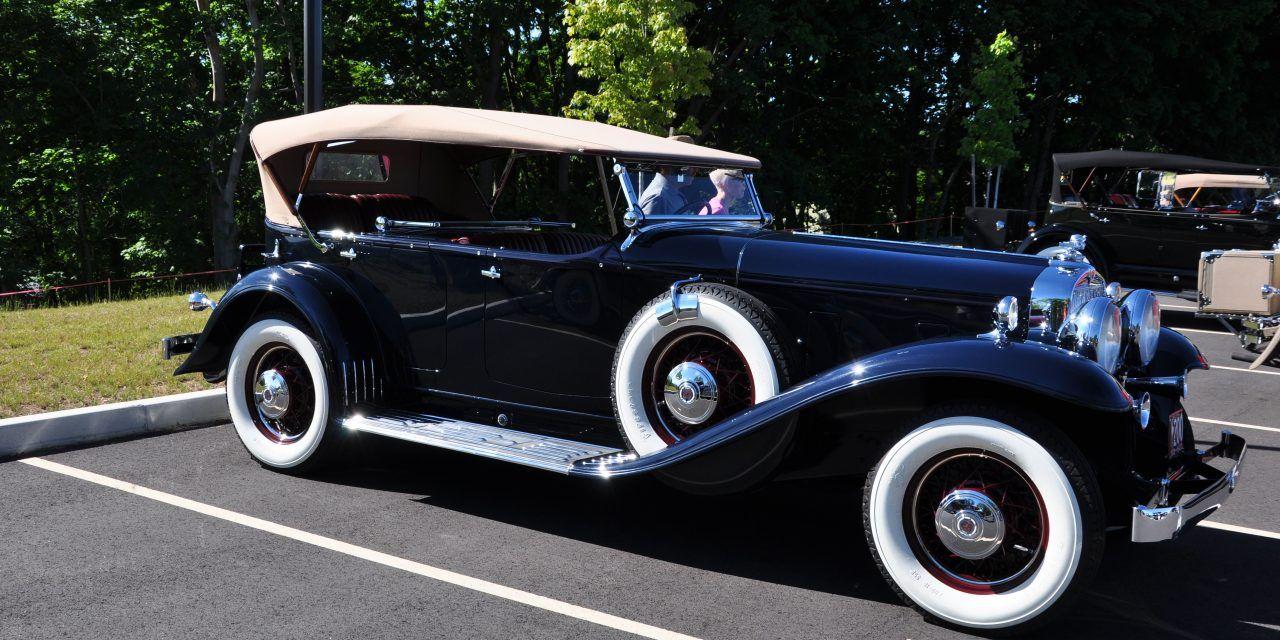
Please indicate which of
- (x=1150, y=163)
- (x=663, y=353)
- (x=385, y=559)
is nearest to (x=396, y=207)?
(x=663, y=353)

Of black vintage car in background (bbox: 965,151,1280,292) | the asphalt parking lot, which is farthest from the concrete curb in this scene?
black vintage car in background (bbox: 965,151,1280,292)

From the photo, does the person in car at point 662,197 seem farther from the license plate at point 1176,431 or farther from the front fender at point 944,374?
the license plate at point 1176,431

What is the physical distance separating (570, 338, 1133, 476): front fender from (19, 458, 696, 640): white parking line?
0.62m

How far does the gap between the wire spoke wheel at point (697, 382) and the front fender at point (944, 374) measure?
292 millimetres

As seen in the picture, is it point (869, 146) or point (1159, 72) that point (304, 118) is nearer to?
point (869, 146)

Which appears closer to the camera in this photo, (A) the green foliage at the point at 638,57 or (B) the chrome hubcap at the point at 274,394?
(B) the chrome hubcap at the point at 274,394

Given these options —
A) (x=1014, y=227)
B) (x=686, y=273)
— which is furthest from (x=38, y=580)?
(x=1014, y=227)

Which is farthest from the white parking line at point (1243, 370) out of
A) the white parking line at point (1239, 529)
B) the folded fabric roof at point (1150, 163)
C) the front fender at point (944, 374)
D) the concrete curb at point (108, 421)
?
the concrete curb at point (108, 421)

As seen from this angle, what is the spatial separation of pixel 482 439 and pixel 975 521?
219 cm

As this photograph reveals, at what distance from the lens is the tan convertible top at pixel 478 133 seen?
14.6 ft

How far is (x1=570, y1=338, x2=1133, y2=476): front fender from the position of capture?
3.12 m

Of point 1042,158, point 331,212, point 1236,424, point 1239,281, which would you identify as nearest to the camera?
point 331,212

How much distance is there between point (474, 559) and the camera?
153 inches

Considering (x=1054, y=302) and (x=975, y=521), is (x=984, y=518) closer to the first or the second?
(x=975, y=521)
